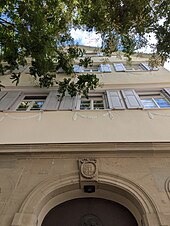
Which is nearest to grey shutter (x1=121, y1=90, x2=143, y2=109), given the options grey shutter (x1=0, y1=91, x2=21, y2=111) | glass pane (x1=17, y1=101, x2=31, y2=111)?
glass pane (x1=17, y1=101, x2=31, y2=111)

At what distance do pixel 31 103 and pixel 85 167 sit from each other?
404 centimetres

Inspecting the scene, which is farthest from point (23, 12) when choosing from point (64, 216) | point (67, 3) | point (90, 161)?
point (64, 216)

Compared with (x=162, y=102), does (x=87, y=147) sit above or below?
below

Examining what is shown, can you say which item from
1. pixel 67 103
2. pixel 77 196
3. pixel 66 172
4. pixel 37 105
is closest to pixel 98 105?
pixel 67 103

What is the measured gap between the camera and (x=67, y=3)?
6.78 m

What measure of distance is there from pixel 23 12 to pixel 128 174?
4761 millimetres

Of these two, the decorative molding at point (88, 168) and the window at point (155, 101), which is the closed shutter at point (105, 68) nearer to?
the window at point (155, 101)

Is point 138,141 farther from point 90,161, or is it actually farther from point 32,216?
point 32,216

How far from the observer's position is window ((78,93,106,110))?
7.46 m

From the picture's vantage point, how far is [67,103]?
23.8 feet

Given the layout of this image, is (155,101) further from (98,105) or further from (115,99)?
(98,105)

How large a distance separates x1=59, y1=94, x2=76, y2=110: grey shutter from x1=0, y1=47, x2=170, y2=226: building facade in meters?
0.13

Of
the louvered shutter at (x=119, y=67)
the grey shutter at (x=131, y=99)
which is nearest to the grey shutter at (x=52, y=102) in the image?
the grey shutter at (x=131, y=99)

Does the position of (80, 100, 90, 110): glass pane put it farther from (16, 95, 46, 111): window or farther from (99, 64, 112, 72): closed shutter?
(99, 64, 112, 72): closed shutter
